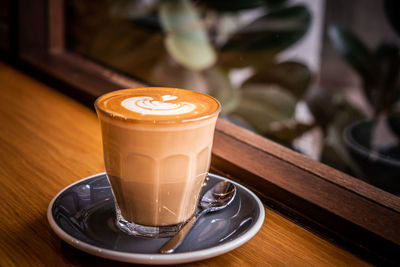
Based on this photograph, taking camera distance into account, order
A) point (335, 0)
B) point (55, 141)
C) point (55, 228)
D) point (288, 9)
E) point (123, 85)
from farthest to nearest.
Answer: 1. point (335, 0)
2. point (288, 9)
3. point (123, 85)
4. point (55, 141)
5. point (55, 228)

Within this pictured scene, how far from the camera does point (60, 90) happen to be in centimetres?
101

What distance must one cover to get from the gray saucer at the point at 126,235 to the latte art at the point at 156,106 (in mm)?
122

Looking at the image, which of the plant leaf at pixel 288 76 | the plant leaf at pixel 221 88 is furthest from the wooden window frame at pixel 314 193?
the plant leaf at pixel 288 76

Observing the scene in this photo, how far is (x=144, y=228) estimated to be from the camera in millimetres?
479

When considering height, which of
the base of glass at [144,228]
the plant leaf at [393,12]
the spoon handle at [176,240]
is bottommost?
the base of glass at [144,228]

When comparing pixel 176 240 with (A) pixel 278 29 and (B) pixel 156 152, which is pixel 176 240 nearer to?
(B) pixel 156 152

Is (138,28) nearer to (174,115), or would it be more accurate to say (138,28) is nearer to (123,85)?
(123,85)

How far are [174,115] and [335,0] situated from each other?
162 cm

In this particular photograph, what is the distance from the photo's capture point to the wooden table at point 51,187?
0.44m

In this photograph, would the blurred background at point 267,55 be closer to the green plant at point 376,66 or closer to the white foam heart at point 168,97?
Answer: the green plant at point 376,66

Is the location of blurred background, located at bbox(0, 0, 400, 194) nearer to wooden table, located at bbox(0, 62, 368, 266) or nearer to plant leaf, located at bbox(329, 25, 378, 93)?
plant leaf, located at bbox(329, 25, 378, 93)

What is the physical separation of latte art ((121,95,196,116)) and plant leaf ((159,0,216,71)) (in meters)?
1.20

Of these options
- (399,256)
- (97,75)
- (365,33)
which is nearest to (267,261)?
(399,256)

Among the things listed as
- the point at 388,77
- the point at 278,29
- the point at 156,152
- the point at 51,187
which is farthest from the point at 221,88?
the point at 156,152
